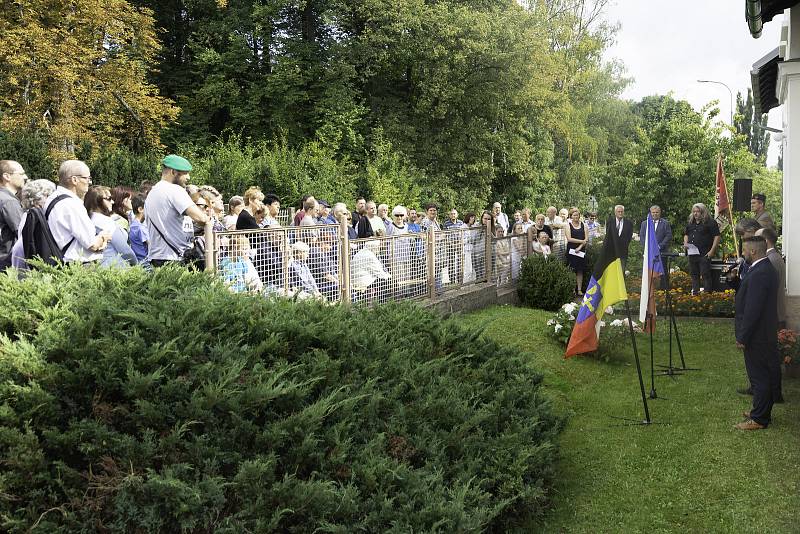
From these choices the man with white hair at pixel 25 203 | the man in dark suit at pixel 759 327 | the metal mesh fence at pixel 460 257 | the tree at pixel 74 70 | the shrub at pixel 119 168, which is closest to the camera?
the man with white hair at pixel 25 203

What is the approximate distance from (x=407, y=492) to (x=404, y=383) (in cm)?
120

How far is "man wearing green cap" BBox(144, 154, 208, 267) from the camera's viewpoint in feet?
26.0

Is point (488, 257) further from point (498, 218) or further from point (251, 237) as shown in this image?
point (251, 237)

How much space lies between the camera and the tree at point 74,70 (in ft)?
73.8

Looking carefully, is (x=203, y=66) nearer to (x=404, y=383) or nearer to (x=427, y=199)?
(x=427, y=199)

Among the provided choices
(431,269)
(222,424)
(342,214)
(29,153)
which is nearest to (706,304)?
(431,269)

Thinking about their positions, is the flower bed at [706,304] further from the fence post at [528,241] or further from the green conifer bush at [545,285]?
the fence post at [528,241]

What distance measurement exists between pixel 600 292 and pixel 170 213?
190 inches

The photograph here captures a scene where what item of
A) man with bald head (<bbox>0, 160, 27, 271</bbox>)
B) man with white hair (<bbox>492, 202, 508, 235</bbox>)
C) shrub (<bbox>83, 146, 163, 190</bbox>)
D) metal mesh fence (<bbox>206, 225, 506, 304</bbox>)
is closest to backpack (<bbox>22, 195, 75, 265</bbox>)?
man with bald head (<bbox>0, 160, 27, 271</bbox>)

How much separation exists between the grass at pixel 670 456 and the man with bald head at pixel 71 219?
465 cm

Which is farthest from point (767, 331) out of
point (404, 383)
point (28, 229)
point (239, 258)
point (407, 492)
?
point (28, 229)

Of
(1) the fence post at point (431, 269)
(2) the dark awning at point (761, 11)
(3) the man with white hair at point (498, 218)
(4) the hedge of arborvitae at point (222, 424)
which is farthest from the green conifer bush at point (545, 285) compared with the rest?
(4) the hedge of arborvitae at point (222, 424)

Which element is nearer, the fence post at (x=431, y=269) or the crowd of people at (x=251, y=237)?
the crowd of people at (x=251, y=237)

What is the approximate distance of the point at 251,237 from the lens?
959 cm
